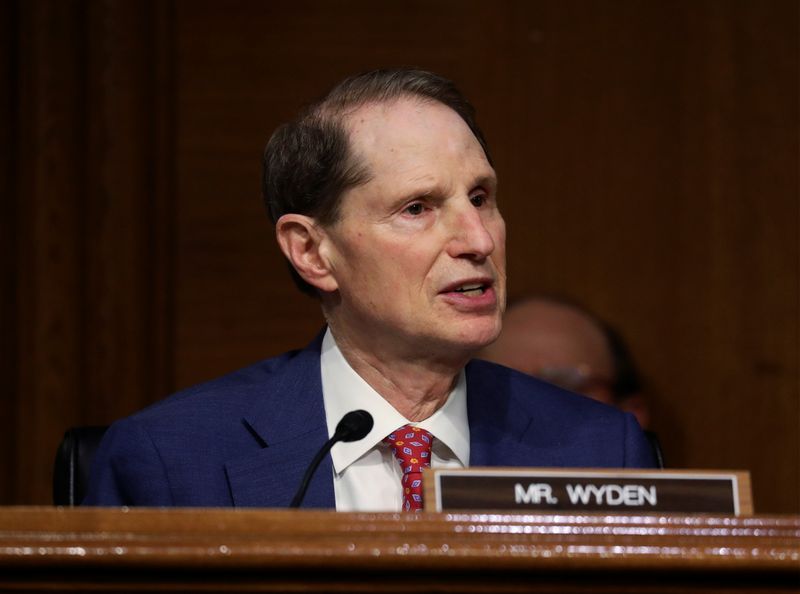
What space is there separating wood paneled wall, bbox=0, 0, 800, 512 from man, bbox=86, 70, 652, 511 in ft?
3.75

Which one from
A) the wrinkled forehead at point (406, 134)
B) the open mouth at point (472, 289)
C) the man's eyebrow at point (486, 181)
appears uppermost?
the wrinkled forehead at point (406, 134)

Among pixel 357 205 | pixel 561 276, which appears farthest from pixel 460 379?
pixel 561 276

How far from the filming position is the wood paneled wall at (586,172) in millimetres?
3256

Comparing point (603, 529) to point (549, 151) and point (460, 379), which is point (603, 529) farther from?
point (549, 151)

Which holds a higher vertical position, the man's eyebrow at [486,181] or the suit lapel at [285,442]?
the man's eyebrow at [486,181]

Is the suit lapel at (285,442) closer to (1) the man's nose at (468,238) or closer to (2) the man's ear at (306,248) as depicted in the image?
(2) the man's ear at (306,248)

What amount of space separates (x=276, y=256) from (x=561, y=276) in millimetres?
755

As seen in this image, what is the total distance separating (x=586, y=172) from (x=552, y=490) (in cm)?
204

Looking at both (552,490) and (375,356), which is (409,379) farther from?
(552,490)

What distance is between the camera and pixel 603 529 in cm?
115

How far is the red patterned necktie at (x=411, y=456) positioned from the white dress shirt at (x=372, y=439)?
0.05ft

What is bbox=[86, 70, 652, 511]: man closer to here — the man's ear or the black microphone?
the man's ear

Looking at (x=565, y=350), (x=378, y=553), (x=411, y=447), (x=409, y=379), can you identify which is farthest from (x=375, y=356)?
(x=565, y=350)

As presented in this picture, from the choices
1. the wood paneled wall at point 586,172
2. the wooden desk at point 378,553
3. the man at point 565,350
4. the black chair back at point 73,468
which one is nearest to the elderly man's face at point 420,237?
the black chair back at point 73,468
